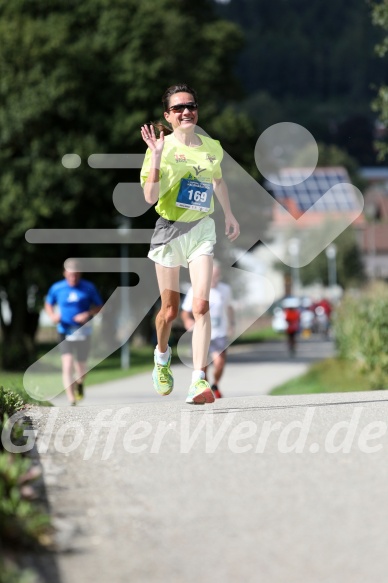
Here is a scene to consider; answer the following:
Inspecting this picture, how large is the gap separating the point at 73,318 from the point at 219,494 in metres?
9.13

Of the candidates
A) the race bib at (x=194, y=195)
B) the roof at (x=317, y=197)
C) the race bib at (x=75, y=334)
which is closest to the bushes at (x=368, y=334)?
the race bib at (x=75, y=334)

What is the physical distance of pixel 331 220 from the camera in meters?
97.8

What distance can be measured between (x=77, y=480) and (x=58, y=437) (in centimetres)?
123

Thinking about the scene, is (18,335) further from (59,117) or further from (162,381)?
(162,381)

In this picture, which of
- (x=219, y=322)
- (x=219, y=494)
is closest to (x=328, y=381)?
(x=219, y=322)

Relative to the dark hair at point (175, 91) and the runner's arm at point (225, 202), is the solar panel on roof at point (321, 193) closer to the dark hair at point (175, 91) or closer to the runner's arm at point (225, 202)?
the runner's arm at point (225, 202)

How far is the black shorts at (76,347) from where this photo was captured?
14.9 metres

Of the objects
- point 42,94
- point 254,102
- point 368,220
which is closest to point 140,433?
point 42,94

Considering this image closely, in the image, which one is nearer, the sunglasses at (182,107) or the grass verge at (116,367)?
the sunglasses at (182,107)

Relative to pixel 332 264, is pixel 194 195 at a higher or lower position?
higher

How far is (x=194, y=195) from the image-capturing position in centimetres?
873

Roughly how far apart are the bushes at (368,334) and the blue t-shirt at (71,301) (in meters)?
4.94

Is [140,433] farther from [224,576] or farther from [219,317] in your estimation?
[219,317]

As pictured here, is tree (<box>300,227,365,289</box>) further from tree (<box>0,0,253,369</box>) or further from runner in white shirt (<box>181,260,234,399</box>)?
runner in white shirt (<box>181,260,234,399</box>)
